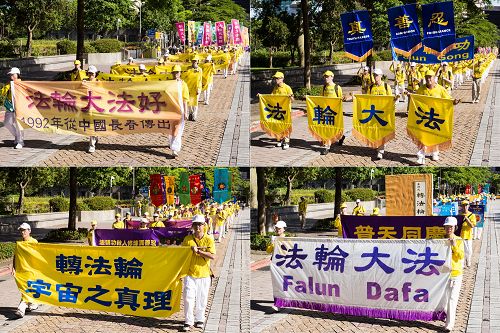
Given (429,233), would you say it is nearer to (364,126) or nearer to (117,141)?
(364,126)

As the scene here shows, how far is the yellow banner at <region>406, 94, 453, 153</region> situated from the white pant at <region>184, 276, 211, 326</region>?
18.4 feet

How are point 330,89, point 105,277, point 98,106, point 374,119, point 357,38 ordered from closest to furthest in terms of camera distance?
point 105,277
point 98,106
point 374,119
point 330,89
point 357,38

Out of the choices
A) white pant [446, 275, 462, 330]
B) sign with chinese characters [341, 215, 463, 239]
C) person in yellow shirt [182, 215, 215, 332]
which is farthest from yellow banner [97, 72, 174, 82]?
white pant [446, 275, 462, 330]

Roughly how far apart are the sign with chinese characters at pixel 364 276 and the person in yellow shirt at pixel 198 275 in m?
1.53

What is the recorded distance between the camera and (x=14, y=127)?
43.6ft

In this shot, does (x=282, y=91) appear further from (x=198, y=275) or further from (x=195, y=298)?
(x=195, y=298)

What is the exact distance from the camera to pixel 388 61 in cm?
4469

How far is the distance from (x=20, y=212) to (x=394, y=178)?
21.8 metres

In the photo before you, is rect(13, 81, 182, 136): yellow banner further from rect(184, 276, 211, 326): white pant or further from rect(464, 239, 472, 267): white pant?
rect(464, 239, 472, 267): white pant

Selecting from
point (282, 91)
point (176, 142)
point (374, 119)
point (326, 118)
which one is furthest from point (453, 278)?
point (282, 91)

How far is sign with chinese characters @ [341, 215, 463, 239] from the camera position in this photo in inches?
537

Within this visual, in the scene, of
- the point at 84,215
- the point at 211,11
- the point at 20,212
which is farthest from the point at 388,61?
the point at 20,212

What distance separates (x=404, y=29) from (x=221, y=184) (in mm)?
8358

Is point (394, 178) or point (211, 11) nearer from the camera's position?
point (394, 178)
